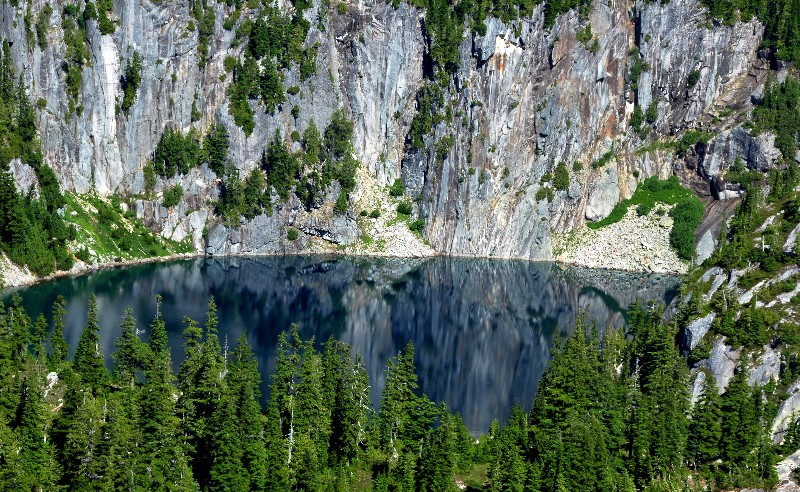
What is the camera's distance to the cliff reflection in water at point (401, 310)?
125m

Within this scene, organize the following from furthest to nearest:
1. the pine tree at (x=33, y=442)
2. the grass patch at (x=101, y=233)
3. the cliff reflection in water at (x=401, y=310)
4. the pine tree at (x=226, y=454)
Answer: the grass patch at (x=101, y=233)
the cliff reflection in water at (x=401, y=310)
the pine tree at (x=226, y=454)
the pine tree at (x=33, y=442)

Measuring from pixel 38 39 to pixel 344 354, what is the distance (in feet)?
439

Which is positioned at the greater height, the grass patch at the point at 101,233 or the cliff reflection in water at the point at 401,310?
the grass patch at the point at 101,233

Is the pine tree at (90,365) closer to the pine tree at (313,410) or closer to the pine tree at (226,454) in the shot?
the pine tree at (226,454)

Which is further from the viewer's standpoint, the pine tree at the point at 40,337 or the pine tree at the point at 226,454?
the pine tree at the point at 40,337

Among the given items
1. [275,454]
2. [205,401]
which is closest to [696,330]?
[275,454]

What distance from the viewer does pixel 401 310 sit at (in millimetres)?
167250

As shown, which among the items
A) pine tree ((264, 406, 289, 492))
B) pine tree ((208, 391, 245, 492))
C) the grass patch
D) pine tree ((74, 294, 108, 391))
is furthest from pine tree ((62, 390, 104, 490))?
the grass patch

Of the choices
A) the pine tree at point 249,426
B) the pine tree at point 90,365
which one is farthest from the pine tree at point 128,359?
the pine tree at point 249,426

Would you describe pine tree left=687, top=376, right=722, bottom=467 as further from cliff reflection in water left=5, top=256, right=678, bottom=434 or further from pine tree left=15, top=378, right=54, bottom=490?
pine tree left=15, top=378, right=54, bottom=490

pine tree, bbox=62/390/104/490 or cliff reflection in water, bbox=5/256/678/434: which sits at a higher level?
cliff reflection in water, bbox=5/256/678/434

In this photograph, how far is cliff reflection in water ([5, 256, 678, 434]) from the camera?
411ft

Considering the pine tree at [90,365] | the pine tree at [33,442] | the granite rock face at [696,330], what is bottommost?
the pine tree at [33,442]

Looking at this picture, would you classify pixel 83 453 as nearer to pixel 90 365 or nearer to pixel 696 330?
pixel 90 365
